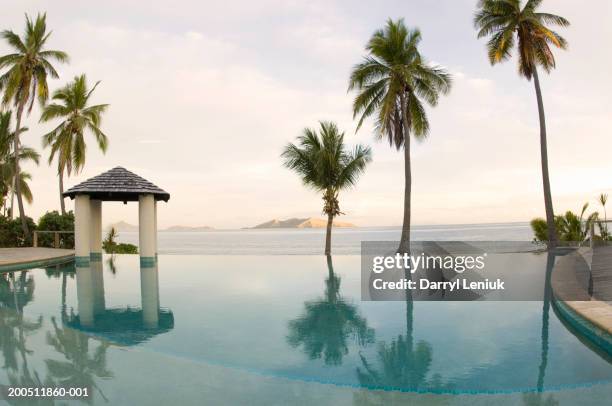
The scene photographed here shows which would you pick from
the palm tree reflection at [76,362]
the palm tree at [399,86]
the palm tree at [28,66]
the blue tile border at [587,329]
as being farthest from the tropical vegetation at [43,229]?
the blue tile border at [587,329]

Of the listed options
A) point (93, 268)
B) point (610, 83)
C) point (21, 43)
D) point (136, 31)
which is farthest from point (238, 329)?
point (21, 43)

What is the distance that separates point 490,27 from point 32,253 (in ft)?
75.0

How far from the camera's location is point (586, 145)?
77.3 ft

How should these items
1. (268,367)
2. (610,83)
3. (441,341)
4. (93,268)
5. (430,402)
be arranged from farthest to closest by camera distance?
(610,83), (93,268), (441,341), (268,367), (430,402)

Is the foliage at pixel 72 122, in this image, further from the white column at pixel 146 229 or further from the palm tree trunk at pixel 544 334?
the palm tree trunk at pixel 544 334

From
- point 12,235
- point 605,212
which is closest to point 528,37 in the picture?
point 605,212

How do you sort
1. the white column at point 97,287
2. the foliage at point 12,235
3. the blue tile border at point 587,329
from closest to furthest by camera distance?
the blue tile border at point 587,329 → the white column at point 97,287 → the foliage at point 12,235

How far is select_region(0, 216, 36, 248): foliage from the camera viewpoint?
24234 millimetres

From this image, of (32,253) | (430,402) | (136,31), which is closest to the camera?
(430,402)

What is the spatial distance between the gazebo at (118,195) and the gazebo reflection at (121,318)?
16.2ft

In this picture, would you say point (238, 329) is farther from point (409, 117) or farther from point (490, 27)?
point (490, 27)

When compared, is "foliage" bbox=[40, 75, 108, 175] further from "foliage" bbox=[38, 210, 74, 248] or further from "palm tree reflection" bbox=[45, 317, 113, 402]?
"palm tree reflection" bbox=[45, 317, 113, 402]

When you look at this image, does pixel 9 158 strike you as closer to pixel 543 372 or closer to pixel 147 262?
pixel 147 262

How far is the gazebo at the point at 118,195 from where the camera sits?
16734 millimetres
